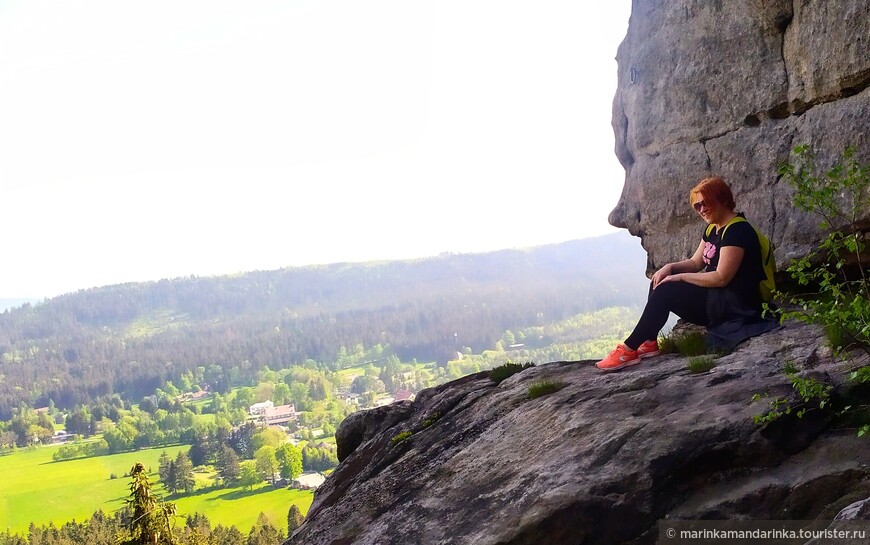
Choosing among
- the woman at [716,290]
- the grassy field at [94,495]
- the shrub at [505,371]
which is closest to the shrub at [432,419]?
the shrub at [505,371]

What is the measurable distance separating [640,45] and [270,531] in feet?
223

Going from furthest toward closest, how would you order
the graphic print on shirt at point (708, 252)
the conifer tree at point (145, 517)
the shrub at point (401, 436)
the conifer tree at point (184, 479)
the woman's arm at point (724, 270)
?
Result: the conifer tree at point (184, 479) < the conifer tree at point (145, 517) < the shrub at point (401, 436) < the graphic print on shirt at point (708, 252) < the woman's arm at point (724, 270)

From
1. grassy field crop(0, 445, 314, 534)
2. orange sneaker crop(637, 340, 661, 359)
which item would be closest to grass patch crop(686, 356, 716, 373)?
orange sneaker crop(637, 340, 661, 359)

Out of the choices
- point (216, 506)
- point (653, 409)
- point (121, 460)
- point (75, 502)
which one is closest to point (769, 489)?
point (653, 409)

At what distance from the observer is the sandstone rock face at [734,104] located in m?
11.9

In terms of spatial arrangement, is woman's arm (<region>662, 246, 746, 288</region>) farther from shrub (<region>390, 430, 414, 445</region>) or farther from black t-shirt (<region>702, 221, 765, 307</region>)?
shrub (<region>390, 430, 414, 445</region>)

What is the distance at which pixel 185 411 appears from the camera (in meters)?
194

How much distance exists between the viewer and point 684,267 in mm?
12102

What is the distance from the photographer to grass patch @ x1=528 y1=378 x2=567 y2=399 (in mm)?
11375

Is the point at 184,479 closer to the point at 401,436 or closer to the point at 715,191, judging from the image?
the point at 401,436

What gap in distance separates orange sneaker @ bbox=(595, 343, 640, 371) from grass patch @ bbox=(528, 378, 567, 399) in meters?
0.83

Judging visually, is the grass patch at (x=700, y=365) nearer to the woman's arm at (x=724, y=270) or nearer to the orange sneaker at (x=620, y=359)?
the woman's arm at (x=724, y=270)

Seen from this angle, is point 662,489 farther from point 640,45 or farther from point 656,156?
point 640,45

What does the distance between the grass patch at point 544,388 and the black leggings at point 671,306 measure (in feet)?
4.73
